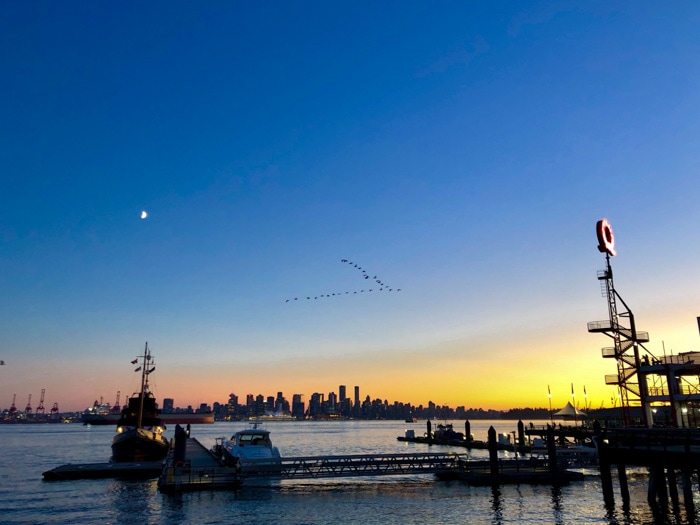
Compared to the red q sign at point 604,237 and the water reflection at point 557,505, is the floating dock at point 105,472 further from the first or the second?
the red q sign at point 604,237

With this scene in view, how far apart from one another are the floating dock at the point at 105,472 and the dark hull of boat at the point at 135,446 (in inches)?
467

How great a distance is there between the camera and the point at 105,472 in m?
51.9

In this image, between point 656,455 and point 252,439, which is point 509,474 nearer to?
point 656,455

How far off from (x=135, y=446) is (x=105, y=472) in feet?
48.3

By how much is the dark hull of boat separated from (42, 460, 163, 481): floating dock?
11.9 metres

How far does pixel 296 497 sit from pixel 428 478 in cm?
1420

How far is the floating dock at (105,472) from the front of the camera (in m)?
51.6

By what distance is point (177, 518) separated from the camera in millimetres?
33219

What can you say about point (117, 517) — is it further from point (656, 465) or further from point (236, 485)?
point (656, 465)

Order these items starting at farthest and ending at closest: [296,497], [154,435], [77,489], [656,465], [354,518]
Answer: [154,435]
[77,489]
[296,497]
[354,518]
[656,465]

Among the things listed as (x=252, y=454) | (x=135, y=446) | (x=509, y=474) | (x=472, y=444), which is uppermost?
(x=252, y=454)

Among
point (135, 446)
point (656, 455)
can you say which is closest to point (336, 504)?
point (656, 455)

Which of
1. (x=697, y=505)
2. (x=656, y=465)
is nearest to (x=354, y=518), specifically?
(x=656, y=465)

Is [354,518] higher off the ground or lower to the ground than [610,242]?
lower
